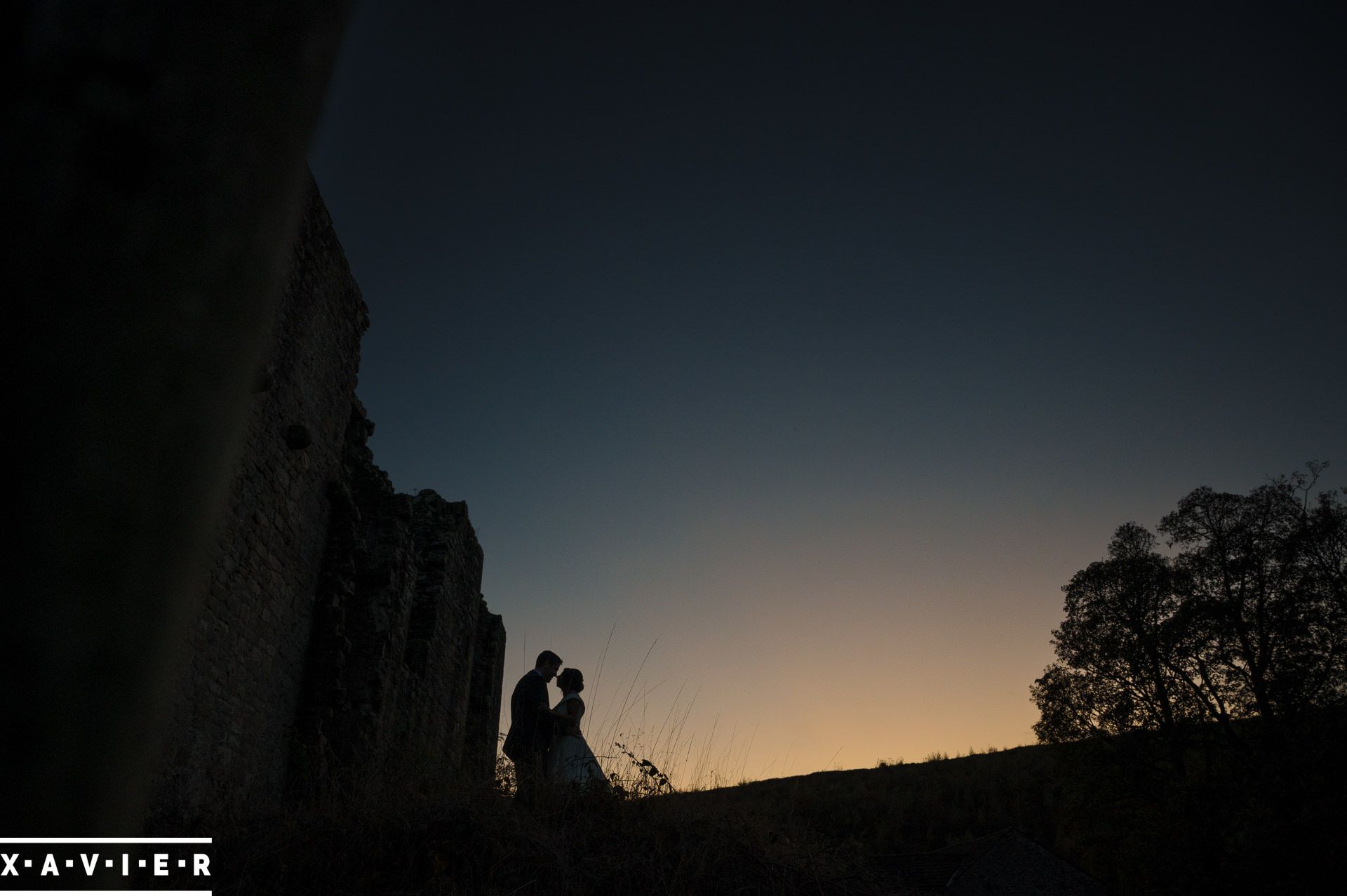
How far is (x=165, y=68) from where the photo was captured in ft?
2.57

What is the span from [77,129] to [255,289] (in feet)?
0.65

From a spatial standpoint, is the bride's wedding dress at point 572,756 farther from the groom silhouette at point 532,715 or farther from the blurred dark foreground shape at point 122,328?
the blurred dark foreground shape at point 122,328

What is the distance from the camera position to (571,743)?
24.2 ft

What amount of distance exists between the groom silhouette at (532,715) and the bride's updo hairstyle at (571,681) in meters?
0.12

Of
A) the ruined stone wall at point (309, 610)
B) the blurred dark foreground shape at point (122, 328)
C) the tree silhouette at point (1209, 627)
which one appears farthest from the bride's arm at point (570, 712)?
the tree silhouette at point (1209, 627)

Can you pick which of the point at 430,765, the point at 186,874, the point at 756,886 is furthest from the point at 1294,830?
the point at 186,874

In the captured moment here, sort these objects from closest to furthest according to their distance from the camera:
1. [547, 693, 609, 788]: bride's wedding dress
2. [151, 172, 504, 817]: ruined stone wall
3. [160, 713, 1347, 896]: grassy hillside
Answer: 1. [160, 713, 1347, 896]: grassy hillside
2. [151, 172, 504, 817]: ruined stone wall
3. [547, 693, 609, 788]: bride's wedding dress

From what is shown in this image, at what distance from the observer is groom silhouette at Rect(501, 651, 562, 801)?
282 inches

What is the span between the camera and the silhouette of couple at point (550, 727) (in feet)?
23.1

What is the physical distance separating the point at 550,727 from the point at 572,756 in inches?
14.0

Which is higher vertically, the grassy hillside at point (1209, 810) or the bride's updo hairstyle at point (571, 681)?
the bride's updo hairstyle at point (571, 681)

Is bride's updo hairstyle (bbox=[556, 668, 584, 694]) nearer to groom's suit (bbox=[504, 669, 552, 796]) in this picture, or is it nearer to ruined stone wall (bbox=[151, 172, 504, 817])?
groom's suit (bbox=[504, 669, 552, 796])

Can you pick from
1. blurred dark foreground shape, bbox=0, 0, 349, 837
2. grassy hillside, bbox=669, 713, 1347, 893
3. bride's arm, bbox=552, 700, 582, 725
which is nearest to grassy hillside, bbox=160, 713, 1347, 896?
grassy hillside, bbox=669, 713, 1347, 893

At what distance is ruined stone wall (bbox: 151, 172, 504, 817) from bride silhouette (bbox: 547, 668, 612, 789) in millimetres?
788
